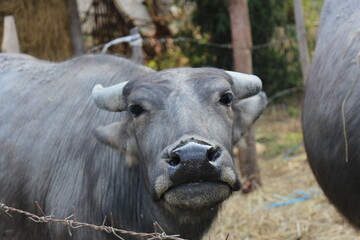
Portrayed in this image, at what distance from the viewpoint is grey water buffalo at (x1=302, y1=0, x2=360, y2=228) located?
442 centimetres

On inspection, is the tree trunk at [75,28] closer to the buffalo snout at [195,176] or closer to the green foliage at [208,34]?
the green foliage at [208,34]

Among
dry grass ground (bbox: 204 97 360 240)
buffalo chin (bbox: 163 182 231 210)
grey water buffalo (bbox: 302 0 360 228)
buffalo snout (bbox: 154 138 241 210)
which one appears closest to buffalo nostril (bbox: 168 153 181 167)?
buffalo snout (bbox: 154 138 241 210)

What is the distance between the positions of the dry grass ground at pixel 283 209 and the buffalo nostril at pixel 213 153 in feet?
6.64

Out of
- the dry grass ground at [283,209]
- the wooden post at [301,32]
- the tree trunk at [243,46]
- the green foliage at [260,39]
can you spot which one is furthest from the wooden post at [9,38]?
the green foliage at [260,39]

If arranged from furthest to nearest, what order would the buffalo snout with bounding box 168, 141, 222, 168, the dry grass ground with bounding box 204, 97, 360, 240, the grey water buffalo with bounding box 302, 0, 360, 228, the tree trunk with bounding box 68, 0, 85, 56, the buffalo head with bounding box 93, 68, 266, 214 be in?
the tree trunk with bounding box 68, 0, 85, 56
the dry grass ground with bounding box 204, 97, 360, 240
the grey water buffalo with bounding box 302, 0, 360, 228
the buffalo head with bounding box 93, 68, 266, 214
the buffalo snout with bounding box 168, 141, 222, 168

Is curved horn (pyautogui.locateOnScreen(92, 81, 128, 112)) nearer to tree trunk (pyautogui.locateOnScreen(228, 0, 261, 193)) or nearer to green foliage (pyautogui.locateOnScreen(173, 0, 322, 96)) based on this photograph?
tree trunk (pyautogui.locateOnScreen(228, 0, 261, 193))

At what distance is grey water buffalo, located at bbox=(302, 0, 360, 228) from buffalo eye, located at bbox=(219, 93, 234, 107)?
3.51ft

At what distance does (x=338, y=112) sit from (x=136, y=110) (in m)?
1.71

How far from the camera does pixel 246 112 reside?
4176 mm

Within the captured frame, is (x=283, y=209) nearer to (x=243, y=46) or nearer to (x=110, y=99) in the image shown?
(x=243, y=46)

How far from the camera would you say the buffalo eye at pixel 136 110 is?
3.78 meters

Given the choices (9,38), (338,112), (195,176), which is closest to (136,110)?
(195,176)

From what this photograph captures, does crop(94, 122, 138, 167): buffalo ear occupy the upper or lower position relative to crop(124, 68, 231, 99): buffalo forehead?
lower

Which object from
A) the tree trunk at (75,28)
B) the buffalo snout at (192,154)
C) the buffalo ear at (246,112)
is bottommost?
the tree trunk at (75,28)
